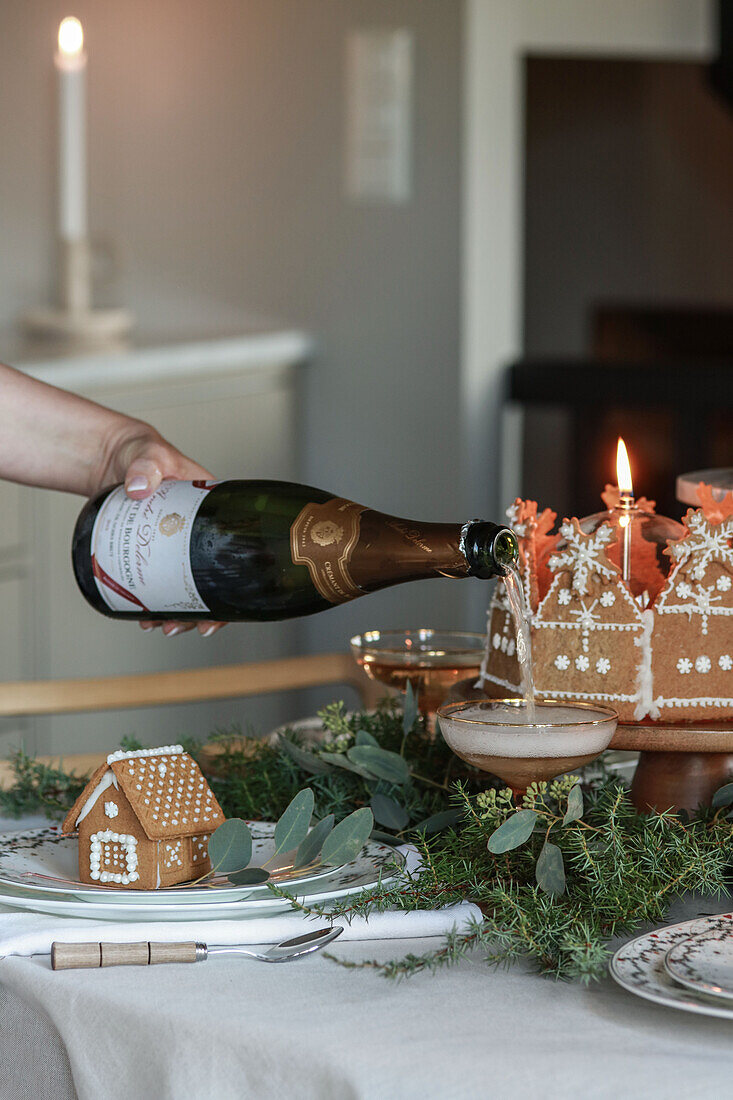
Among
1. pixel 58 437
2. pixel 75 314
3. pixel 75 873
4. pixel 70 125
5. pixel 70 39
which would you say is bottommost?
pixel 75 873

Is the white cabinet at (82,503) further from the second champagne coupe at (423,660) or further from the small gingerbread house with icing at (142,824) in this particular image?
the small gingerbread house with icing at (142,824)

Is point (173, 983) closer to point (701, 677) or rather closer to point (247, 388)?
point (701, 677)

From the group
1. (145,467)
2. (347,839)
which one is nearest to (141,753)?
(347,839)

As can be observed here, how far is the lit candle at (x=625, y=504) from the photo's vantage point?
3.00 feet

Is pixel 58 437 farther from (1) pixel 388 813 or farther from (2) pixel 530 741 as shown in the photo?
(2) pixel 530 741

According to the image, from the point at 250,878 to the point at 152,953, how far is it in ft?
0.27

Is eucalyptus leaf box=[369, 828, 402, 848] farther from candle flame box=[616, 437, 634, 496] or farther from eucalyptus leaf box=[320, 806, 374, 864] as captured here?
candle flame box=[616, 437, 634, 496]

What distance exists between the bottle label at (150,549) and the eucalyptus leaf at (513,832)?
1.07ft

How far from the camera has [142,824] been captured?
0.78 meters

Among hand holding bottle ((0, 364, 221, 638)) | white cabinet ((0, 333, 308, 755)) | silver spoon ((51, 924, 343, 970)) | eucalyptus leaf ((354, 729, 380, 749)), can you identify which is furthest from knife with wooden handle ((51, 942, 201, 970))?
white cabinet ((0, 333, 308, 755))

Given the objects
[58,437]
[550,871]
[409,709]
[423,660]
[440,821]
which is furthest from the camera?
[58,437]

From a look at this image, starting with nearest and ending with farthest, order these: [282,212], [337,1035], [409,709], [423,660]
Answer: [337,1035]
[409,709]
[423,660]
[282,212]

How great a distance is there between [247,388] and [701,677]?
2129mm

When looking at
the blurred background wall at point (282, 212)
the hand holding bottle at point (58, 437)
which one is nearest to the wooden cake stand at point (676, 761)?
the hand holding bottle at point (58, 437)
